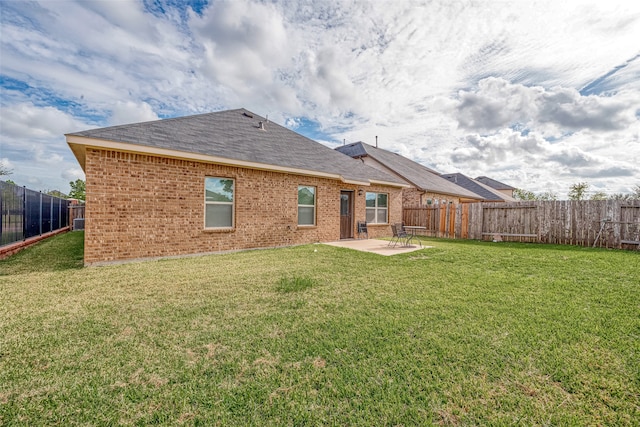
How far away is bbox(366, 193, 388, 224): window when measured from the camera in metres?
13.7

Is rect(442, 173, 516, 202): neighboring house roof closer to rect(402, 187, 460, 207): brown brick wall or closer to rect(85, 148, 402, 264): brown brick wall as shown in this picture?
rect(402, 187, 460, 207): brown brick wall

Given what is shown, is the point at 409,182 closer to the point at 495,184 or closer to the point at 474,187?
the point at 474,187

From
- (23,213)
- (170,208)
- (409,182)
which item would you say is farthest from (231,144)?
(409,182)

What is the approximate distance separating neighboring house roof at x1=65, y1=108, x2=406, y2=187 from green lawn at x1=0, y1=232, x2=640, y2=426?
3.64 m

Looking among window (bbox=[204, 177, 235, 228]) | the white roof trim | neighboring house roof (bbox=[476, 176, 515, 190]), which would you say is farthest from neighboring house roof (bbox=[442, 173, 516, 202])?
window (bbox=[204, 177, 235, 228])

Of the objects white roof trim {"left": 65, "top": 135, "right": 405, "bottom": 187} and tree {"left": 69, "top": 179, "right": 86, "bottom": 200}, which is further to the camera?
tree {"left": 69, "top": 179, "right": 86, "bottom": 200}

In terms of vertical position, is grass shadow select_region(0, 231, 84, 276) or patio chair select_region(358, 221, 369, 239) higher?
patio chair select_region(358, 221, 369, 239)

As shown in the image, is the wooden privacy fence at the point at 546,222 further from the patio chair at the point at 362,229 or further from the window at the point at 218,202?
the window at the point at 218,202

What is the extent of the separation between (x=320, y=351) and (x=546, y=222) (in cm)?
1317

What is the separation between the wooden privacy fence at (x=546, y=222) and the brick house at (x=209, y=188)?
5.34 metres

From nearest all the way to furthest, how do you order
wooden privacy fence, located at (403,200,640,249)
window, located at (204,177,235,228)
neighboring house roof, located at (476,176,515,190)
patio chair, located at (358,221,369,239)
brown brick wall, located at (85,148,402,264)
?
brown brick wall, located at (85,148,402,264), window, located at (204,177,235,228), wooden privacy fence, located at (403,200,640,249), patio chair, located at (358,221,369,239), neighboring house roof, located at (476,176,515,190)

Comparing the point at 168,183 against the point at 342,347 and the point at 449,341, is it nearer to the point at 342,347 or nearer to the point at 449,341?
the point at 342,347

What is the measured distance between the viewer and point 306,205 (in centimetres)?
1102

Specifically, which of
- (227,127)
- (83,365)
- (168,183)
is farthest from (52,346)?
(227,127)
